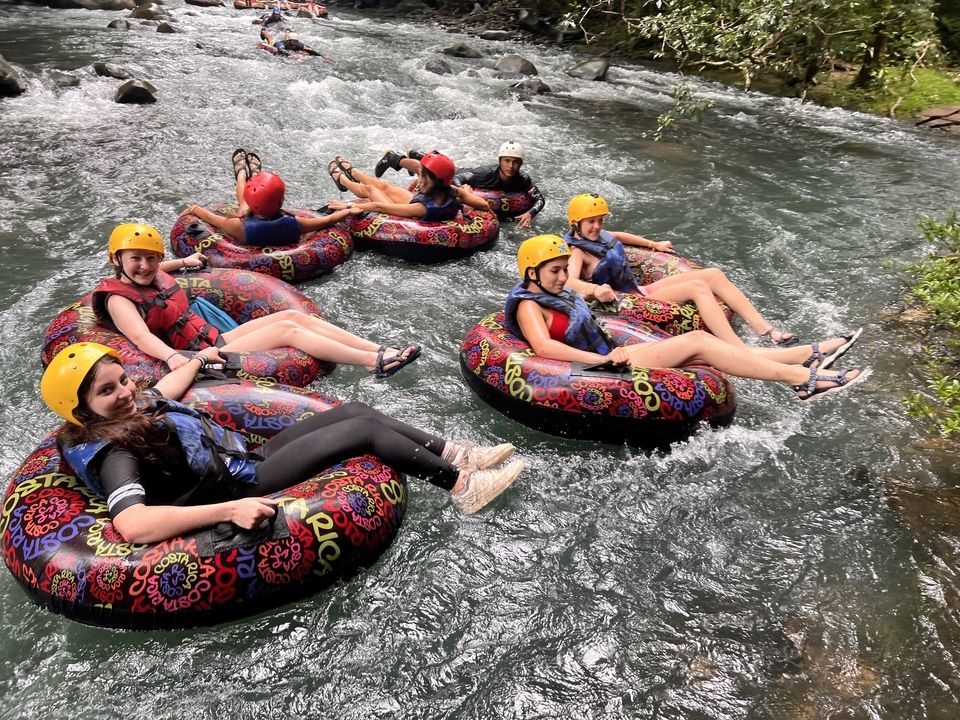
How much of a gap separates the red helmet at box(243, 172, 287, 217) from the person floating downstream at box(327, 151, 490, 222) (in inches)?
41.6

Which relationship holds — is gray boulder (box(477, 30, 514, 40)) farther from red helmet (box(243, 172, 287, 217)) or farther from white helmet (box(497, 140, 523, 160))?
red helmet (box(243, 172, 287, 217))

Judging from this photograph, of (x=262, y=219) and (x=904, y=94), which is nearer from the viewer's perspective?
(x=262, y=219)

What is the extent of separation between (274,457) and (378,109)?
1162cm

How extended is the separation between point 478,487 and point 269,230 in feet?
14.0

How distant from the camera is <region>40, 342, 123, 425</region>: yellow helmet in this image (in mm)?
3217

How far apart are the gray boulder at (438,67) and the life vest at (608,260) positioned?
1292 cm

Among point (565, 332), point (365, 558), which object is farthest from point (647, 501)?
point (365, 558)

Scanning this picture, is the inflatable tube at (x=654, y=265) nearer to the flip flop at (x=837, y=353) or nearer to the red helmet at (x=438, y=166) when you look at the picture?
the flip flop at (x=837, y=353)

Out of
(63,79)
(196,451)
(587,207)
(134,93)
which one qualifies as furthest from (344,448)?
(63,79)

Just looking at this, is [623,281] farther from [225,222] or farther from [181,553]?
[181,553]

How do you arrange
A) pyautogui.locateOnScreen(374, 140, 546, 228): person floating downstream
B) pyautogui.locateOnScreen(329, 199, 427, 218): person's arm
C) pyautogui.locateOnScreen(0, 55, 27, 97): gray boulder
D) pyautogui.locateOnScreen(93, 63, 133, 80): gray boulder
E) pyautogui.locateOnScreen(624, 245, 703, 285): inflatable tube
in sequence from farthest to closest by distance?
pyautogui.locateOnScreen(93, 63, 133, 80): gray boulder, pyautogui.locateOnScreen(0, 55, 27, 97): gray boulder, pyautogui.locateOnScreen(374, 140, 546, 228): person floating downstream, pyautogui.locateOnScreen(329, 199, 427, 218): person's arm, pyautogui.locateOnScreen(624, 245, 703, 285): inflatable tube

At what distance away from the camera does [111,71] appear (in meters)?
15.0

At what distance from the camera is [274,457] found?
13.0 ft

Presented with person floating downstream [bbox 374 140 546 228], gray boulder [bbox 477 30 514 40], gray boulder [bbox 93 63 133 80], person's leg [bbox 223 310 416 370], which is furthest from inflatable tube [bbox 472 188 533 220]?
gray boulder [bbox 477 30 514 40]
